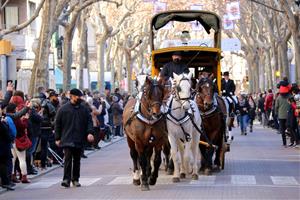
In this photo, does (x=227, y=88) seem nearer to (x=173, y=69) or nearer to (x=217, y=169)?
(x=217, y=169)

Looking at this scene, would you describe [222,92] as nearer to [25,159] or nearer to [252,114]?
[25,159]

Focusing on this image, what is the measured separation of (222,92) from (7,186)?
8430mm

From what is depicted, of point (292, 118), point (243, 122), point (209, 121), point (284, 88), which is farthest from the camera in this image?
point (243, 122)

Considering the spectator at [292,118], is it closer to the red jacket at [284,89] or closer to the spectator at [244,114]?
the red jacket at [284,89]

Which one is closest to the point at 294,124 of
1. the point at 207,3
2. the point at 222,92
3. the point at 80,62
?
the point at 222,92

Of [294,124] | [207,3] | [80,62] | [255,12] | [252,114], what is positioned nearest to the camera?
[294,124]

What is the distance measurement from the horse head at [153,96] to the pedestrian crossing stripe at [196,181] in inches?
70.1

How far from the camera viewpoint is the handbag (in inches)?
811

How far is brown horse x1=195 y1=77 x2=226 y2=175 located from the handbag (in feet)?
12.7

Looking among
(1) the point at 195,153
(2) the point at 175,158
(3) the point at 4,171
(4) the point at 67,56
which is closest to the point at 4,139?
(3) the point at 4,171

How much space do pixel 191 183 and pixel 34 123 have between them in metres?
4.53

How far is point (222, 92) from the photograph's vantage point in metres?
26.0

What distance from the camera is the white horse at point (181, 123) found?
20062 mm

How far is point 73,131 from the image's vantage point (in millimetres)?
19375
